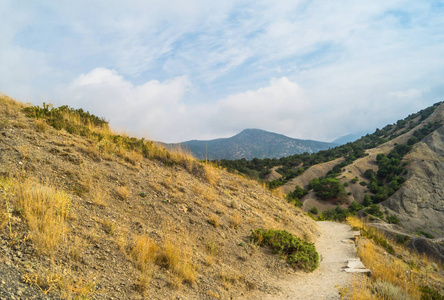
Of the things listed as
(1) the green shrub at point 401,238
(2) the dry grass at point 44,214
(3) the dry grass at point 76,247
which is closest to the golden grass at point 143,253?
(3) the dry grass at point 76,247

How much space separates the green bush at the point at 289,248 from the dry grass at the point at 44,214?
630cm

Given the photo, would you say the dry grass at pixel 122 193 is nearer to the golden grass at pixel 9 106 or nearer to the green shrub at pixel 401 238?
the golden grass at pixel 9 106

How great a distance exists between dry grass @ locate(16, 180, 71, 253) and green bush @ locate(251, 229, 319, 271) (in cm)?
→ 630

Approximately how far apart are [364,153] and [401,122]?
4263cm

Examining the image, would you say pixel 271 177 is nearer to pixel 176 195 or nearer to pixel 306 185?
pixel 306 185

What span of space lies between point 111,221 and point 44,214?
5.33 ft

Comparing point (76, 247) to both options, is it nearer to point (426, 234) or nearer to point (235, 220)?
point (235, 220)

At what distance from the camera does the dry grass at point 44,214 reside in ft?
14.4

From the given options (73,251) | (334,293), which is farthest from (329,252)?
(73,251)

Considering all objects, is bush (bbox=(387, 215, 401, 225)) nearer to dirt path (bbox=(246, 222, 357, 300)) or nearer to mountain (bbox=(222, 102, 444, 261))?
mountain (bbox=(222, 102, 444, 261))

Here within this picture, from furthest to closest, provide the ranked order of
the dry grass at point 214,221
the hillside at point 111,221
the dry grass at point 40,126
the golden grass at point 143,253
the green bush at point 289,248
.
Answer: the dry grass at point 40,126, the dry grass at point 214,221, the green bush at point 289,248, the golden grass at point 143,253, the hillside at point 111,221

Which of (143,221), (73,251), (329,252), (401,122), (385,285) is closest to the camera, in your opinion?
(73,251)

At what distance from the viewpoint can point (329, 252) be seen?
11.1 m

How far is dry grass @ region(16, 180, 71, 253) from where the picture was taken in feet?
14.4
